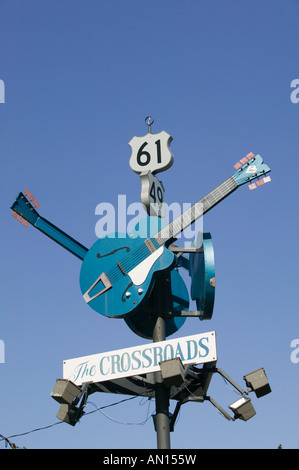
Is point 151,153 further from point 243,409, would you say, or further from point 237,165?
point 243,409

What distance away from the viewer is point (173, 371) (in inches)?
640

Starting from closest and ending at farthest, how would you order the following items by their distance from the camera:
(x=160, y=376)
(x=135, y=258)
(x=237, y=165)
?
(x=160, y=376) < (x=135, y=258) < (x=237, y=165)

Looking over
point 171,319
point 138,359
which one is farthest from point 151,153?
point 138,359

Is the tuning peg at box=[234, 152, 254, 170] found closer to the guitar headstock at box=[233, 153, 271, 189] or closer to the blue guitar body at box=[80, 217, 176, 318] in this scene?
the guitar headstock at box=[233, 153, 271, 189]

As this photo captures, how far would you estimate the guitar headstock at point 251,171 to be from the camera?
18812 mm

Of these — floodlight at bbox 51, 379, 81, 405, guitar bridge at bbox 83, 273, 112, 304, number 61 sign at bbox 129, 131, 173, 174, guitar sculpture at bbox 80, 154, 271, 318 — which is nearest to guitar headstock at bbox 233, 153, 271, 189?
guitar sculpture at bbox 80, 154, 271, 318

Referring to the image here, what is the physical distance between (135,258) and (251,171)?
3321mm

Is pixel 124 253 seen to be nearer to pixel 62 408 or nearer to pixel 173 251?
pixel 173 251

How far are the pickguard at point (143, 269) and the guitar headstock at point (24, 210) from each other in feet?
10.6

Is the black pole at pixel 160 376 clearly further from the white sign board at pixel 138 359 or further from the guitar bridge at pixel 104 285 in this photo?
the guitar bridge at pixel 104 285

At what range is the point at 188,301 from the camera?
19984 mm

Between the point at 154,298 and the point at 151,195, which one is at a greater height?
the point at 151,195
